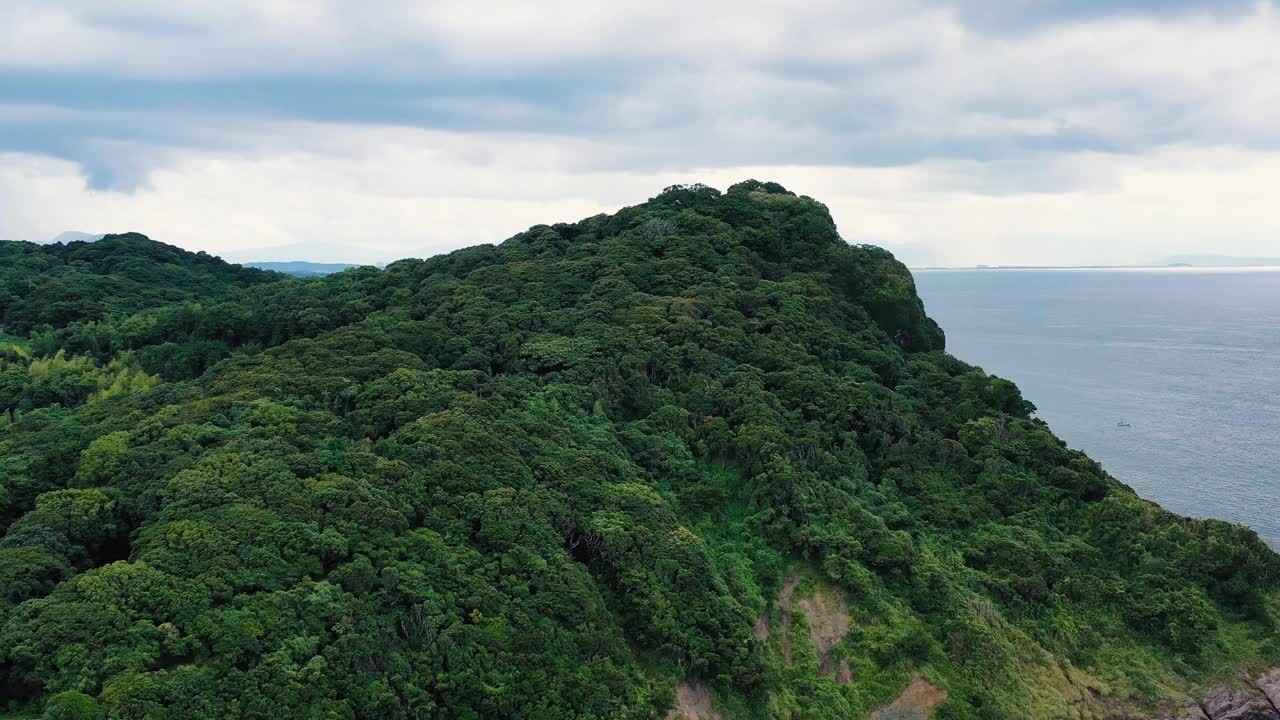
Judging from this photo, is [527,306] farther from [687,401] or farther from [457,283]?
[687,401]

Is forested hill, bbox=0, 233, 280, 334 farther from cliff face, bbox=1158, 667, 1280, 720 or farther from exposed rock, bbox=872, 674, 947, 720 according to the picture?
cliff face, bbox=1158, 667, 1280, 720

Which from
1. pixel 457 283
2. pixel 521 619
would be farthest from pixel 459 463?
pixel 457 283

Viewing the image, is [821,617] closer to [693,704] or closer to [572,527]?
[693,704]

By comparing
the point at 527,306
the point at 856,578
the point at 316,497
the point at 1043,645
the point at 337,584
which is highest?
the point at 527,306

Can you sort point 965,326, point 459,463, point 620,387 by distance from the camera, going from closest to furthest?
1. point 459,463
2. point 620,387
3. point 965,326

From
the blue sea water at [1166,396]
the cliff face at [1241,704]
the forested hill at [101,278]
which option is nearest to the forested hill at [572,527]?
the cliff face at [1241,704]
